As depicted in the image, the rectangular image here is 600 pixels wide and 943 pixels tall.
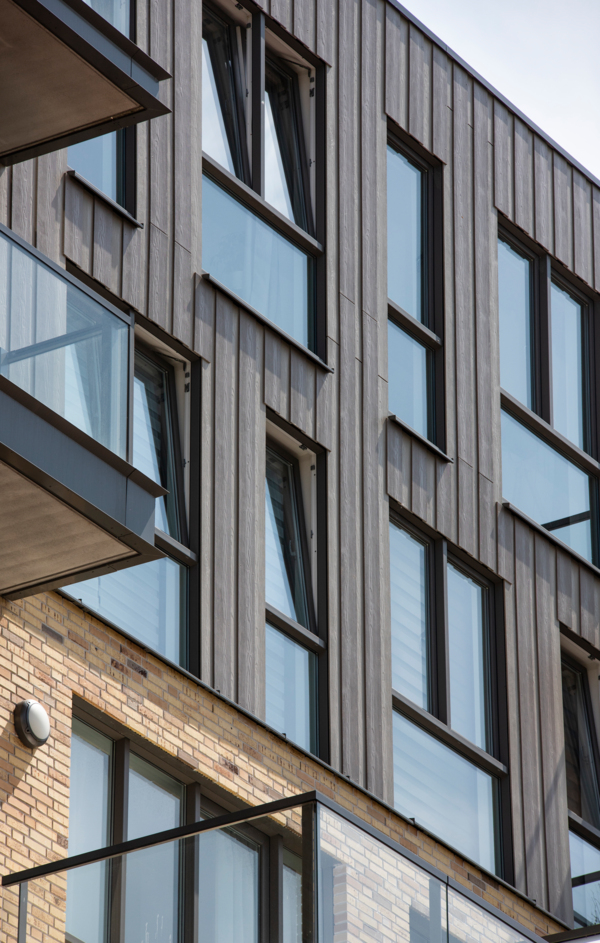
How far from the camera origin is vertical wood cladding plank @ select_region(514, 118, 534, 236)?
19531 millimetres

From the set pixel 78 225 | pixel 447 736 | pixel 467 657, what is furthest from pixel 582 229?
pixel 78 225

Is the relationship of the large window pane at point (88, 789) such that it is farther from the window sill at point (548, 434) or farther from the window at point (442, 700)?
the window sill at point (548, 434)

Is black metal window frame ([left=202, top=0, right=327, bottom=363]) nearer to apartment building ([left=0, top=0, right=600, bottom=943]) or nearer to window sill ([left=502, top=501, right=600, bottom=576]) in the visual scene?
apartment building ([left=0, top=0, right=600, bottom=943])

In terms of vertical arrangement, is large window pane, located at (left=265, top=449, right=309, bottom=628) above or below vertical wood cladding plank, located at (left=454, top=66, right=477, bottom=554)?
below

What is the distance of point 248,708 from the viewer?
45.5 feet

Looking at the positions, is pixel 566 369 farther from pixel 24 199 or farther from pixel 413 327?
pixel 24 199

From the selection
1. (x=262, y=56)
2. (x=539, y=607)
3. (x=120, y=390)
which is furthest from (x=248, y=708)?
(x=262, y=56)

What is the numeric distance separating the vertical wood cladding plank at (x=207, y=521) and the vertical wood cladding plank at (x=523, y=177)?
6.05m

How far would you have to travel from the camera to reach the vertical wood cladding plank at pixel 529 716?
1658 cm

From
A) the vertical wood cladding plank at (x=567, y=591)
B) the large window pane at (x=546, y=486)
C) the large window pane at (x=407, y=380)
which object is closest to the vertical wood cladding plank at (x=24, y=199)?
the large window pane at (x=407, y=380)

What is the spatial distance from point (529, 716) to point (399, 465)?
283cm

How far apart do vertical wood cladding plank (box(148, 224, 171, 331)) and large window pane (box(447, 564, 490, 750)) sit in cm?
439

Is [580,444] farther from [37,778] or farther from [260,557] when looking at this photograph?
[37,778]

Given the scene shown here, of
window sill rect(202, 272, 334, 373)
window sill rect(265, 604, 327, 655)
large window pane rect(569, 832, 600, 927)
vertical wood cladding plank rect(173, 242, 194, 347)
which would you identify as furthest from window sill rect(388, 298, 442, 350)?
large window pane rect(569, 832, 600, 927)
